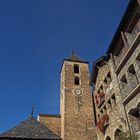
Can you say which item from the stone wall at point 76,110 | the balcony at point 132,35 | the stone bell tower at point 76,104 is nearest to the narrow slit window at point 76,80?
the stone bell tower at point 76,104

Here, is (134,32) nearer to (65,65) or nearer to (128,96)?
(128,96)

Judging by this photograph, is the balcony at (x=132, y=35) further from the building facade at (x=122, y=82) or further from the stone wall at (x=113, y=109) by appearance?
the stone wall at (x=113, y=109)

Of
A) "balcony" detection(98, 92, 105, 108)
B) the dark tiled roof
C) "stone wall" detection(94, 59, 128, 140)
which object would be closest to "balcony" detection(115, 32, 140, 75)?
"stone wall" detection(94, 59, 128, 140)

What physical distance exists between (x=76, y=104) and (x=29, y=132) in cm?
1304

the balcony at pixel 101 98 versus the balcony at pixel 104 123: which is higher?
the balcony at pixel 101 98

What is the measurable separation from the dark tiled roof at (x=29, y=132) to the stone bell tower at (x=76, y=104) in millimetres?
8573

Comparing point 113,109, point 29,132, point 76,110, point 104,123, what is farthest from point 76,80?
point 113,109

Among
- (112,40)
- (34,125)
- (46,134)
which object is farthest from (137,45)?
(34,125)

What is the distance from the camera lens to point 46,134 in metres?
15.9

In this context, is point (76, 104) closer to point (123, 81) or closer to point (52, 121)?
point (52, 121)

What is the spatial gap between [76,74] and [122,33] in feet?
61.5

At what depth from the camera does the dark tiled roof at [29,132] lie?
15.1 m

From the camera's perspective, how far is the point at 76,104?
93.1ft

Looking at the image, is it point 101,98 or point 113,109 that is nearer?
point 113,109
